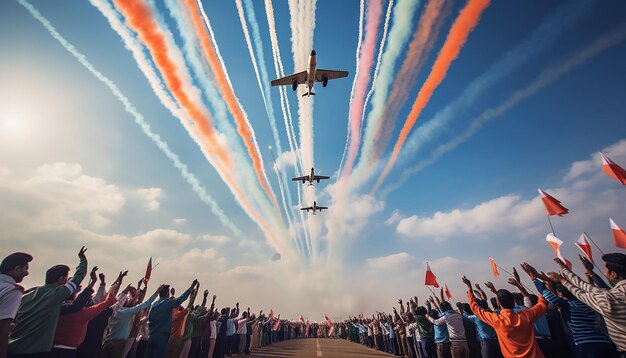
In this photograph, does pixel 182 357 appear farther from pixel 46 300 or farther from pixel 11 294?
pixel 11 294

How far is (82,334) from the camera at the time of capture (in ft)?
18.6

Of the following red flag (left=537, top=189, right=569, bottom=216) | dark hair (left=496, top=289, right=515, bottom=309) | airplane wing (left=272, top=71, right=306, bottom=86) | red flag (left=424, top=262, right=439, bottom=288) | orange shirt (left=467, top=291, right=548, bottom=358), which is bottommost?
orange shirt (left=467, top=291, right=548, bottom=358)

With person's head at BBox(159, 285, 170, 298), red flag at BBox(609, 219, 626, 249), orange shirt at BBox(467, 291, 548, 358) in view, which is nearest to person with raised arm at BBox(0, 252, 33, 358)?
person's head at BBox(159, 285, 170, 298)

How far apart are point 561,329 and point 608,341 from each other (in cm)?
334

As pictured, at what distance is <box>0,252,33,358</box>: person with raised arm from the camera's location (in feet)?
11.3

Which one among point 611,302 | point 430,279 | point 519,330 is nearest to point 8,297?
point 519,330

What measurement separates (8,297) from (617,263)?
8.56 meters

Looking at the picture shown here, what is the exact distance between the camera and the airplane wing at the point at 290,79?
25152 mm

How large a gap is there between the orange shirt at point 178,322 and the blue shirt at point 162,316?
2.32 meters

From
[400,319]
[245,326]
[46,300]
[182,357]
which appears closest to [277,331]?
[245,326]

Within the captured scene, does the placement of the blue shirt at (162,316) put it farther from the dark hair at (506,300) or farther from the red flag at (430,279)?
the red flag at (430,279)

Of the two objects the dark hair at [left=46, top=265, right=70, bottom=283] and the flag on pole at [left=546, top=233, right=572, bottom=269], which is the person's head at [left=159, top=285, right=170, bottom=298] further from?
the flag on pole at [left=546, top=233, right=572, bottom=269]

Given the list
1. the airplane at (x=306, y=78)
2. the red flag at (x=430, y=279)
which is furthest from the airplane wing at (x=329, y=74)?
the red flag at (x=430, y=279)

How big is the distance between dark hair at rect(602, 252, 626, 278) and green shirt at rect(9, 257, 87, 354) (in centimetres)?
884
